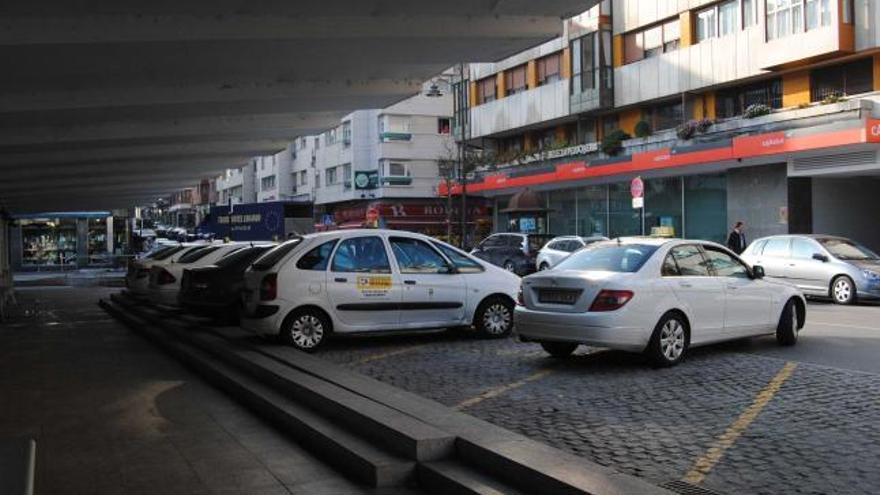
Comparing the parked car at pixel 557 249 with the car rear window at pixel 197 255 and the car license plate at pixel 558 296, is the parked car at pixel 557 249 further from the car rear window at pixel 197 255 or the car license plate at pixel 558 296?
the car license plate at pixel 558 296

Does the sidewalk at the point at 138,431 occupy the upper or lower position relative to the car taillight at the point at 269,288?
lower

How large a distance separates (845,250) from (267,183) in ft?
242

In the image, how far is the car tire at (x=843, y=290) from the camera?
1734 centimetres

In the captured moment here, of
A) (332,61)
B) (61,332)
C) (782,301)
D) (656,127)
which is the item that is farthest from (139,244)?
(782,301)

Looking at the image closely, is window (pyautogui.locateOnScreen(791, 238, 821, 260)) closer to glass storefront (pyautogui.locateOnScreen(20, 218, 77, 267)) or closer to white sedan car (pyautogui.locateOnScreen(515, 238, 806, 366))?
white sedan car (pyautogui.locateOnScreen(515, 238, 806, 366))

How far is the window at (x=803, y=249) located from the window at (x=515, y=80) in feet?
94.0

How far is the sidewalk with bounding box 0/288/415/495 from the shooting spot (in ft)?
18.5

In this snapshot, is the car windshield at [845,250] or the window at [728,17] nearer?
the car windshield at [845,250]

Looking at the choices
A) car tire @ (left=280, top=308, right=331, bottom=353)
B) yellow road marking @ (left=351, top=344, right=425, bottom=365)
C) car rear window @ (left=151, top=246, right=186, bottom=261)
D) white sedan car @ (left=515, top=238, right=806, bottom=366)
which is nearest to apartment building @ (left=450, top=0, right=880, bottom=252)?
white sedan car @ (left=515, top=238, right=806, bottom=366)

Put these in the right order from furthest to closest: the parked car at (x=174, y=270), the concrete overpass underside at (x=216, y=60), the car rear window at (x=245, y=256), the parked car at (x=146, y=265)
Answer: the parked car at (x=146, y=265)
the parked car at (x=174, y=270)
the car rear window at (x=245, y=256)
the concrete overpass underside at (x=216, y=60)

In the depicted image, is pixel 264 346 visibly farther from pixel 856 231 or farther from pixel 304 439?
pixel 856 231

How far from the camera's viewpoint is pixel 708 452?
5.50m

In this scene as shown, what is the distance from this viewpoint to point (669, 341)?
8836 millimetres

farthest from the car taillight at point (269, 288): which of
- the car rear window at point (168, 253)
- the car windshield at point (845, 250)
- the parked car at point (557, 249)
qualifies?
the parked car at point (557, 249)
